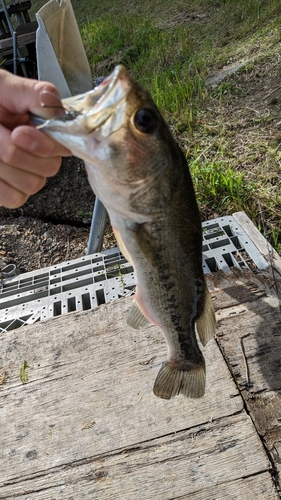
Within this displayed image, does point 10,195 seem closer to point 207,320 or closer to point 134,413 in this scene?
point 207,320

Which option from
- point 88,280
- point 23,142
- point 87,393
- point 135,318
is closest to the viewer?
point 23,142

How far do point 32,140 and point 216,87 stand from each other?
4.62 m

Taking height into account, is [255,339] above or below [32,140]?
below

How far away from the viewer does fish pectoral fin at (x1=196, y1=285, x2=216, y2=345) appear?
162 centimetres

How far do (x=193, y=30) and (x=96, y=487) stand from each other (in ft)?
25.6

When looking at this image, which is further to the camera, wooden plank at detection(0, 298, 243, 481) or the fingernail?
wooden plank at detection(0, 298, 243, 481)

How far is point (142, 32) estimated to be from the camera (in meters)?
8.33

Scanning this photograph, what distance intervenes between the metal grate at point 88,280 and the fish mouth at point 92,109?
166 cm

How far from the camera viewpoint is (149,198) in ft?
4.48

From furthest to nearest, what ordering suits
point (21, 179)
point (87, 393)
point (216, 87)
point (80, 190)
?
1. point (216, 87)
2. point (80, 190)
3. point (87, 393)
4. point (21, 179)

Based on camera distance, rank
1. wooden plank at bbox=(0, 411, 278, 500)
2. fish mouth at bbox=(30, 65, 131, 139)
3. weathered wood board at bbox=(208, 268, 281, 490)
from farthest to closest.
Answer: weathered wood board at bbox=(208, 268, 281, 490) < wooden plank at bbox=(0, 411, 278, 500) < fish mouth at bbox=(30, 65, 131, 139)

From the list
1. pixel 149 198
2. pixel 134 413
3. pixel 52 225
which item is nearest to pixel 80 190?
pixel 52 225

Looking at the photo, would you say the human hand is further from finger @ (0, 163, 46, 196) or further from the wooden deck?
the wooden deck

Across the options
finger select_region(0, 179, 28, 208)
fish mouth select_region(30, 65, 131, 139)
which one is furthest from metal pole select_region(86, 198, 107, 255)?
fish mouth select_region(30, 65, 131, 139)
